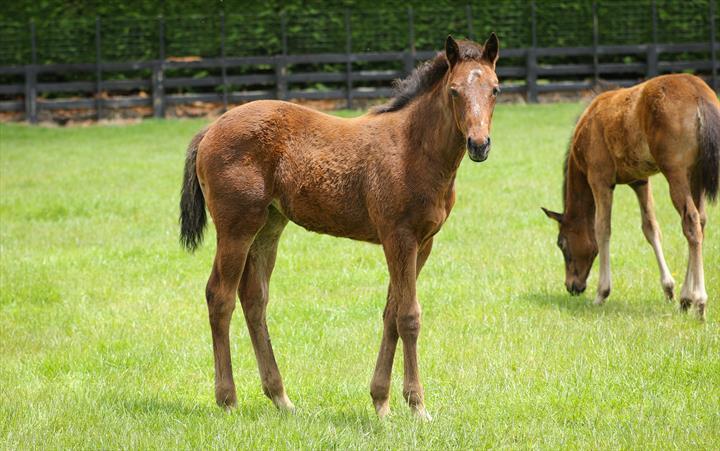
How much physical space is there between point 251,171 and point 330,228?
1.88ft

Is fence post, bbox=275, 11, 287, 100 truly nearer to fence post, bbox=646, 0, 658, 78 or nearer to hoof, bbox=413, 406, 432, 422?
fence post, bbox=646, 0, 658, 78

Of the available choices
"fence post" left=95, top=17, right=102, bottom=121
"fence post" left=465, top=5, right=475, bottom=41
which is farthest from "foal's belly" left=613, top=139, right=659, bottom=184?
"fence post" left=95, top=17, right=102, bottom=121

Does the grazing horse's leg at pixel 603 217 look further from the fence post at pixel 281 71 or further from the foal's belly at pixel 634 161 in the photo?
the fence post at pixel 281 71

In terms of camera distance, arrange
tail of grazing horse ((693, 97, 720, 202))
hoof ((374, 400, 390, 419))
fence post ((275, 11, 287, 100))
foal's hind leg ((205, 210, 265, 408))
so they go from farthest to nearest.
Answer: fence post ((275, 11, 287, 100)) < tail of grazing horse ((693, 97, 720, 202)) < foal's hind leg ((205, 210, 265, 408)) < hoof ((374, 400, 390, 419))

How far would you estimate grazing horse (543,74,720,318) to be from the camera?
7.95 m

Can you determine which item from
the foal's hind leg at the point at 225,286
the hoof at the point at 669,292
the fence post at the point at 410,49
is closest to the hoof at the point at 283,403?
the foal's hind leg at the point at 225,286

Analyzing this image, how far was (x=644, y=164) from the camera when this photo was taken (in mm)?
8516

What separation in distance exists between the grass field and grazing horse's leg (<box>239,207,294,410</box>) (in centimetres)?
14

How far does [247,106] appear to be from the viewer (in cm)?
596

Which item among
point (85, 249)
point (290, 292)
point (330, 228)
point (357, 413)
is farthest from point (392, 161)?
point (85, 249)

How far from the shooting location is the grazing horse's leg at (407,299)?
5398 millimetres

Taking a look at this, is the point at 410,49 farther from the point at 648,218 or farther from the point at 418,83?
the point at 418,83

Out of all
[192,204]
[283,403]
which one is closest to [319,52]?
[192,204]

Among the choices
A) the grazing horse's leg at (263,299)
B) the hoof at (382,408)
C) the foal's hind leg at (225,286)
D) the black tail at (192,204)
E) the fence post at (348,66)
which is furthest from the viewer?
the fence post at (348,66)
